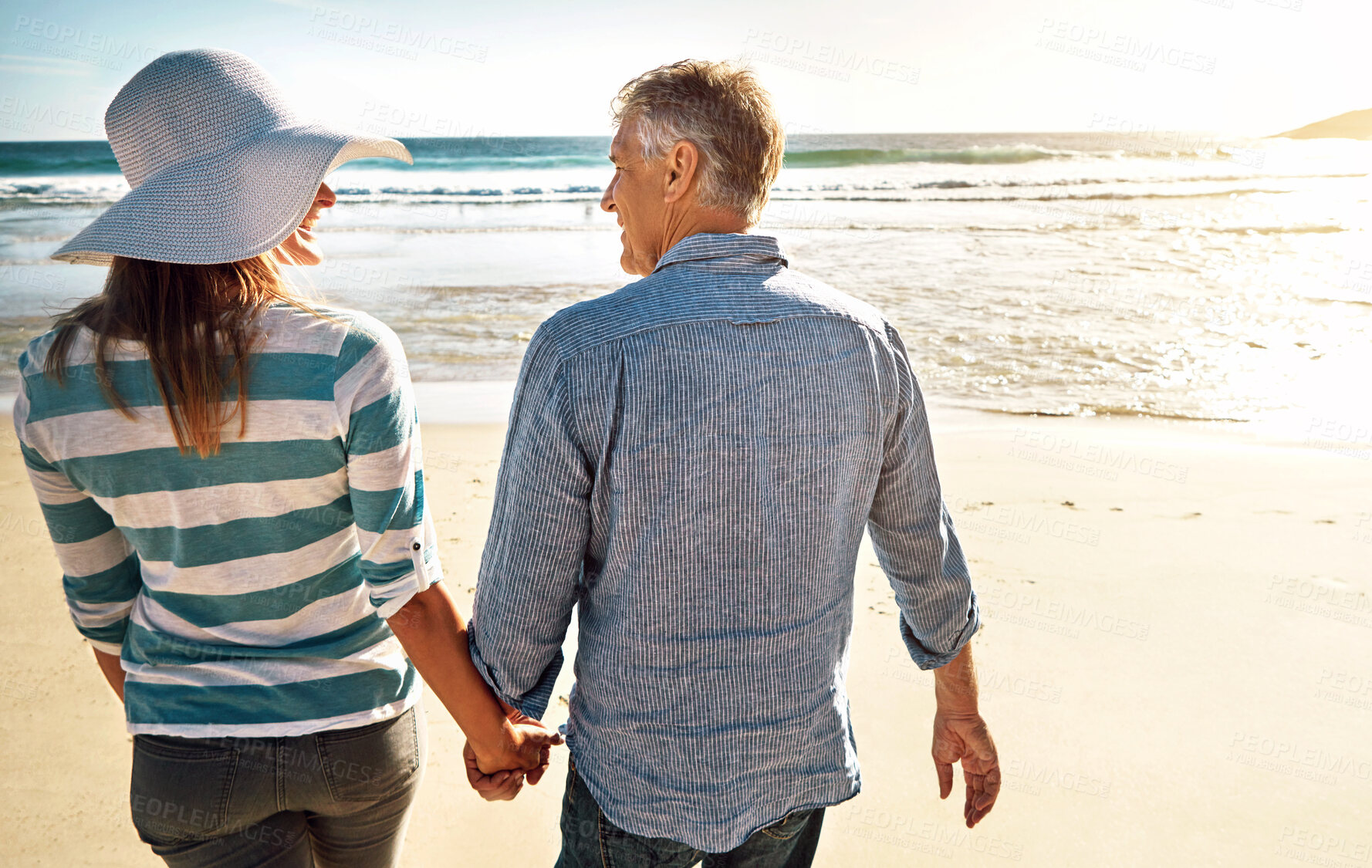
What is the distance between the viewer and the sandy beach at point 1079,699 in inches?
96.7

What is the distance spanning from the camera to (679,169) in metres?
1.29

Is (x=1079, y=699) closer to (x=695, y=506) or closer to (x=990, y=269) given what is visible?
(x=695, y=506)

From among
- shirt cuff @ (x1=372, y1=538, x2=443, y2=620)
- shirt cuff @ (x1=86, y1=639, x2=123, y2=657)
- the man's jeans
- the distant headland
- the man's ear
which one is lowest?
the man's jeans

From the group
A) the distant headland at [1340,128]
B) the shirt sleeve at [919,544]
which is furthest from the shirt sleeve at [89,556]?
the distant headland at [1340,128]

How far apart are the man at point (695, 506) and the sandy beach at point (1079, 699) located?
138cm

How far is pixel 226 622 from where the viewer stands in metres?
1.30

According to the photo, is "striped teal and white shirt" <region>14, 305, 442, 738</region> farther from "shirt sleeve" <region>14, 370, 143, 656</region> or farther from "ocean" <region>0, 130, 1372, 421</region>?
"ocean" <region>0, 130, 1372, 421</region>

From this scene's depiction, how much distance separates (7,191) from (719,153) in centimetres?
2601

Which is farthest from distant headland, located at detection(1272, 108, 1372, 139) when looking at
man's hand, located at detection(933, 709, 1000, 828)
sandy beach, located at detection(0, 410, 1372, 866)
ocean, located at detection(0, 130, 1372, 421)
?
man's hand, located at detection(933, 709, 1000, 828)

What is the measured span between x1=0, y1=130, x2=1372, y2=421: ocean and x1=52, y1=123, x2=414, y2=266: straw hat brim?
0.15 meters

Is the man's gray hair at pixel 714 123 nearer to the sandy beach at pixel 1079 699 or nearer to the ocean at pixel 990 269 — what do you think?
the ocean at pixel 990 269

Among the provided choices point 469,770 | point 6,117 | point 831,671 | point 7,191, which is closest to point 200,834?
point 469,770

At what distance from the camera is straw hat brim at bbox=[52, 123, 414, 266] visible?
115 centimetres

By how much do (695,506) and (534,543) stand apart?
0.23m
